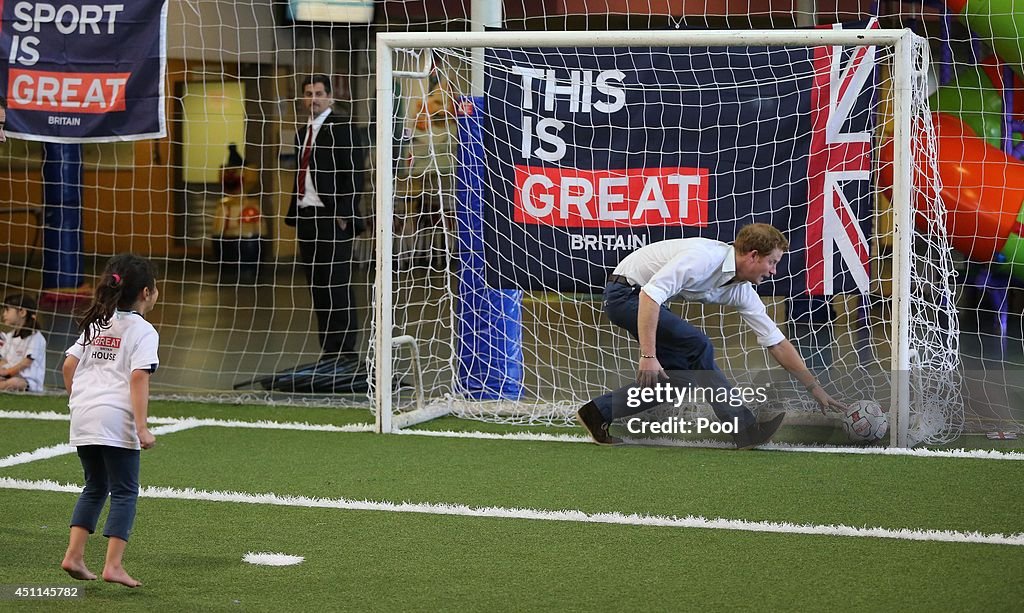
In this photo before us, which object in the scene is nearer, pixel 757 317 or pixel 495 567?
pixel 495 567

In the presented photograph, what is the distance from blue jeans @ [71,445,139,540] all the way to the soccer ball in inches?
149

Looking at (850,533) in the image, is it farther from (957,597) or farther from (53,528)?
(53,528)

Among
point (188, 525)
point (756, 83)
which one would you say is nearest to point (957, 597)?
point (188, 525)

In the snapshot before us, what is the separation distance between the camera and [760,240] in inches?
245

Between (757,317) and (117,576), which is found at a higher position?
(757,317)

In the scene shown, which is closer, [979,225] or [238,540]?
[238,540]

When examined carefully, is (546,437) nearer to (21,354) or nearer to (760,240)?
(760,240)

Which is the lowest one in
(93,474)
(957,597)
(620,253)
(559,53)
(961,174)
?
(957,597)

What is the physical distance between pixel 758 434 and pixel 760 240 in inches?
39.6

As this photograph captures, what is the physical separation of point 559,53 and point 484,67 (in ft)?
1.60

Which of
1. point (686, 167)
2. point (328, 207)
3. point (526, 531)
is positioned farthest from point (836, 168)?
point (328, 207)

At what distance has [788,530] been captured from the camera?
4.82m
